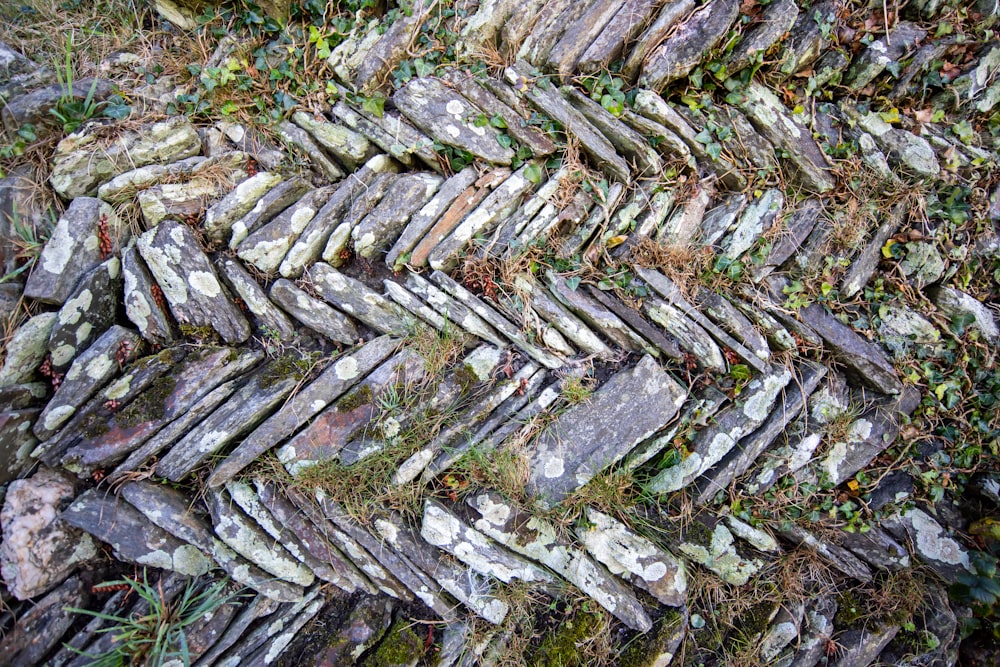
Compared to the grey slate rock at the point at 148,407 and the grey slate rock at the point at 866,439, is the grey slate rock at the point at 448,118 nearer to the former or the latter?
the grey slate rock at the point at 148,407

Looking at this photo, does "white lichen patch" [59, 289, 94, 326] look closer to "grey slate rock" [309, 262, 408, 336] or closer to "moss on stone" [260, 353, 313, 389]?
"moss on stone" [260, 353, 313, 389]

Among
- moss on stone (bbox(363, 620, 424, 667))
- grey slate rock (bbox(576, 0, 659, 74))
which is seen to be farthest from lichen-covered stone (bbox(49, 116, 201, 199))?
moss on stone (bbox(363, 620, 424, 667))

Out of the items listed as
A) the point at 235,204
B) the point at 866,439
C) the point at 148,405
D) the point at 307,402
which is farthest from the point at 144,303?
the point at 866,439

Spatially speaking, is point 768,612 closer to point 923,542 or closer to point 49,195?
point 923,542

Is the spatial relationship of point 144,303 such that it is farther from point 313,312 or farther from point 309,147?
point 309,147

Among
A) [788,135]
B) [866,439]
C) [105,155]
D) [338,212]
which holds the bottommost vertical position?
[866,439]

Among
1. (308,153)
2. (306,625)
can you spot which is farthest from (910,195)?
(306,625)
